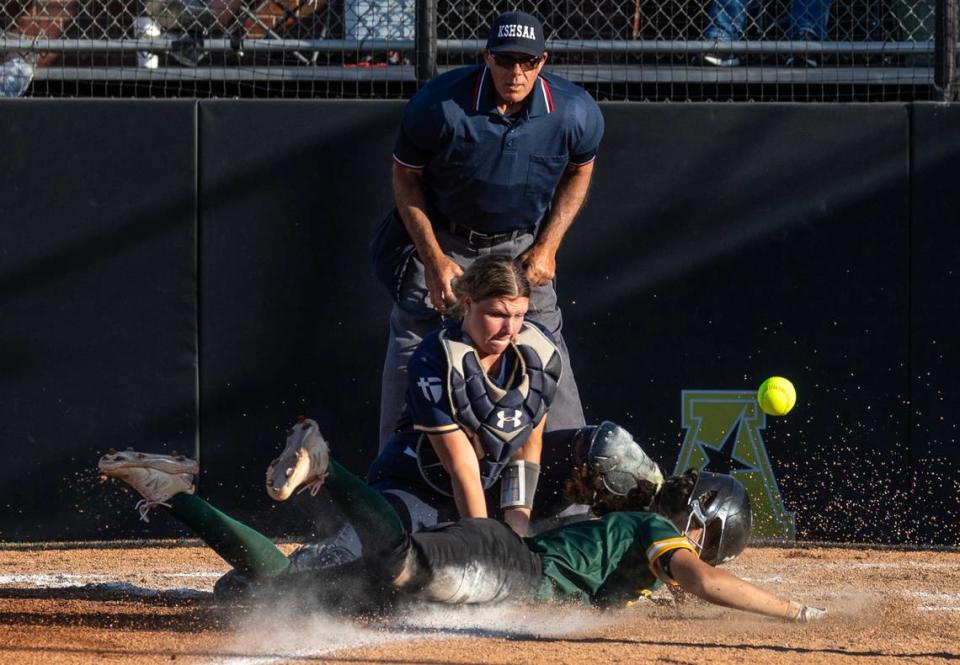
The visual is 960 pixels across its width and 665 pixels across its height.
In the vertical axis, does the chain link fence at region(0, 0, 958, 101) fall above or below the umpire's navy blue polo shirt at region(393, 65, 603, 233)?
above

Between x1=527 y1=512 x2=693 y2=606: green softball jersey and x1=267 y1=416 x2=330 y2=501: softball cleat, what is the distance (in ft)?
3.06

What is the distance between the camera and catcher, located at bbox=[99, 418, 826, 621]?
3822mm

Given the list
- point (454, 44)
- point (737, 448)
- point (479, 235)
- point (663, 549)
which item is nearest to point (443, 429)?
point (663, 549)

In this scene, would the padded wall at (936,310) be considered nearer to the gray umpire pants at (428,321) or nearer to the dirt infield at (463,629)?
the dirt infield at (463,629)

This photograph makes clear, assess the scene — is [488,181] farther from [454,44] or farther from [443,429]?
[454,44]

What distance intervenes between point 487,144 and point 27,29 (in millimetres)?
3066

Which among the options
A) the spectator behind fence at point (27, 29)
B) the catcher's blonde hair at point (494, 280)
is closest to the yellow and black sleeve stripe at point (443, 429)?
the catcher's blonde hair at point (494, 280)

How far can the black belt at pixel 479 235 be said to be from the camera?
5.23m

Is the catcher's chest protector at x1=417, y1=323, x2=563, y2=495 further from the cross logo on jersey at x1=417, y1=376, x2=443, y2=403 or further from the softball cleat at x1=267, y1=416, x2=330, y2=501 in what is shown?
the softball cleat at x1=267, y1=416, x2=330, y2=501

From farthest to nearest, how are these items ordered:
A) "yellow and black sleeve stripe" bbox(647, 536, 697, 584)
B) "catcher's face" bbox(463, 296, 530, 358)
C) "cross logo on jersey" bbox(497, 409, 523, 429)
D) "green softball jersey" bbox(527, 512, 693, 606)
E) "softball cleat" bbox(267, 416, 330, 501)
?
"cross logo on jersey" bbox(497, 409, 523, 429) → "catcher's face" bbox(463, 296, 530, 358) → "green softball jersey" bbox(527, 512, 693, 606) → "yellow and black sleeve stripe" bbox(647, 536, 697, 584) → "softball cleat" bbox(267, 416, 330, 501)

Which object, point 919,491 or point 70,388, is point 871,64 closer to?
point 919,491

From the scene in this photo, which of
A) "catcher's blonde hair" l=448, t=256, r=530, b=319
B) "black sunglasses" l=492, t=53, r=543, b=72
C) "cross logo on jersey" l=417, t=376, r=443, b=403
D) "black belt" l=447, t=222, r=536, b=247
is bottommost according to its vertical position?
"cross logo on jersey" l=417, t=376, r=443, b=403

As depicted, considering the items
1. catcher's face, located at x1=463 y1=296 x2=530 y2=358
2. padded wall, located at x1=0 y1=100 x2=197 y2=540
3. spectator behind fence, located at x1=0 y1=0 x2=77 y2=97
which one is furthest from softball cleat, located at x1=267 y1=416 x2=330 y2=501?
spectator behind fence, located at x1=0 y1=0 x2=77 y2=97

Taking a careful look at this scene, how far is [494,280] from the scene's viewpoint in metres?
4.38
